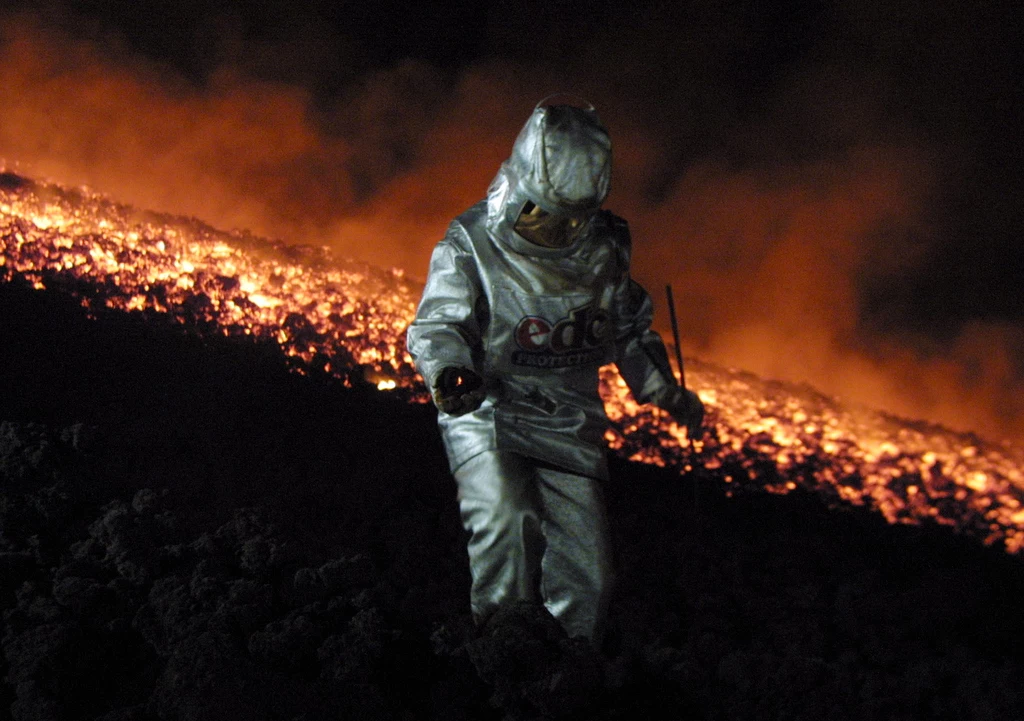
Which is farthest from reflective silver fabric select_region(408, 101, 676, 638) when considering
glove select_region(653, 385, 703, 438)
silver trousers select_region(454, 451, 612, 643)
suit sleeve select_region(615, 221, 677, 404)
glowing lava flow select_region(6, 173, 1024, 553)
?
glowing lava flow select_region(6, 173, 1024, 553)

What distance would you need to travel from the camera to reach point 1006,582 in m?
5.69

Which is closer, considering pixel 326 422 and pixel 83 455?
pixel 83 455

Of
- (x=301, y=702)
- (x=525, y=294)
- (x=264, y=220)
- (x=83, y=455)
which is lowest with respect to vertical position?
(x=301, y=702)

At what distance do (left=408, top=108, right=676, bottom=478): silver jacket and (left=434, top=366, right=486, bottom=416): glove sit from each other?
0.53 feet

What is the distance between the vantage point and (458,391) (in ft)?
11.1

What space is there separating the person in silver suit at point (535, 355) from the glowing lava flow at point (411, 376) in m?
2.83

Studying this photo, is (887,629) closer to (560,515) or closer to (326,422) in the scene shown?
(560,515)

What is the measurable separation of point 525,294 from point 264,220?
10.7 m

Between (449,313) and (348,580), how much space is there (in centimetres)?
122

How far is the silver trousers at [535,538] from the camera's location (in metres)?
3.57

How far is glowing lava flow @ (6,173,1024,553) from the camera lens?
22.4ft

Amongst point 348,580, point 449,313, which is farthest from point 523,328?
point 348,580

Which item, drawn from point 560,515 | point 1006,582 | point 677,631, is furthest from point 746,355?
point 560,515

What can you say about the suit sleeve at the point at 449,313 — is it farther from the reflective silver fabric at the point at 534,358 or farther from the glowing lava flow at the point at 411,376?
the glowing lava flow at the point at 411,376
